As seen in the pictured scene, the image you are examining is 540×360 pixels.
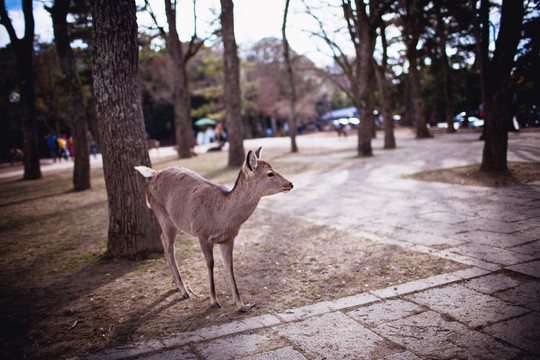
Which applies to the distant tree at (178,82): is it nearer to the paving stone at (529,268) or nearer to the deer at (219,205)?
the deer at (219,205)

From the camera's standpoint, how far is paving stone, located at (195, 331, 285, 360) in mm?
2799

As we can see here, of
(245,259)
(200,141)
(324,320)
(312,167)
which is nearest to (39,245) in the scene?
(245,259)

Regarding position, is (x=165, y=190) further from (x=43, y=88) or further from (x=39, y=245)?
(x=43, y=88)

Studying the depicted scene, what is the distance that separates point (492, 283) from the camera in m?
A: 3.60

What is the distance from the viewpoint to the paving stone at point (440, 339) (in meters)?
2.57

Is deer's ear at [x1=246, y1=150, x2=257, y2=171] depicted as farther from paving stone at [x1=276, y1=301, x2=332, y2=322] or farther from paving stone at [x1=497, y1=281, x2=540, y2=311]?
paving stone at [x1=497, y1=281, x2=540, y2=311]

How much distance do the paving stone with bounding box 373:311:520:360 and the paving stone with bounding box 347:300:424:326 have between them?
8 cm

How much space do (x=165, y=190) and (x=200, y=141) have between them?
134 ft

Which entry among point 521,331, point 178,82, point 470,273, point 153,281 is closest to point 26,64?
point 178,82

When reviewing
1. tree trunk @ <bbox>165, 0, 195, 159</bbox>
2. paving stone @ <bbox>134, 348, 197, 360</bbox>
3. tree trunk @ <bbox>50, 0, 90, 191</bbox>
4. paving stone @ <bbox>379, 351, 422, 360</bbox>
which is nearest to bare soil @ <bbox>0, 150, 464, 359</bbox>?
paving stone @ <bbox>134, 348, 197, 360</bbox>

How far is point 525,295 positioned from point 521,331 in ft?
2.22

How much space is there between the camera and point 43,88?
1328 inches

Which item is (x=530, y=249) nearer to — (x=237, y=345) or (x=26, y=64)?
(x=237, y=345)

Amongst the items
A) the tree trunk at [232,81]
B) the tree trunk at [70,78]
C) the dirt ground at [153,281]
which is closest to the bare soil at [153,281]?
the dirt ground at [153,281]
